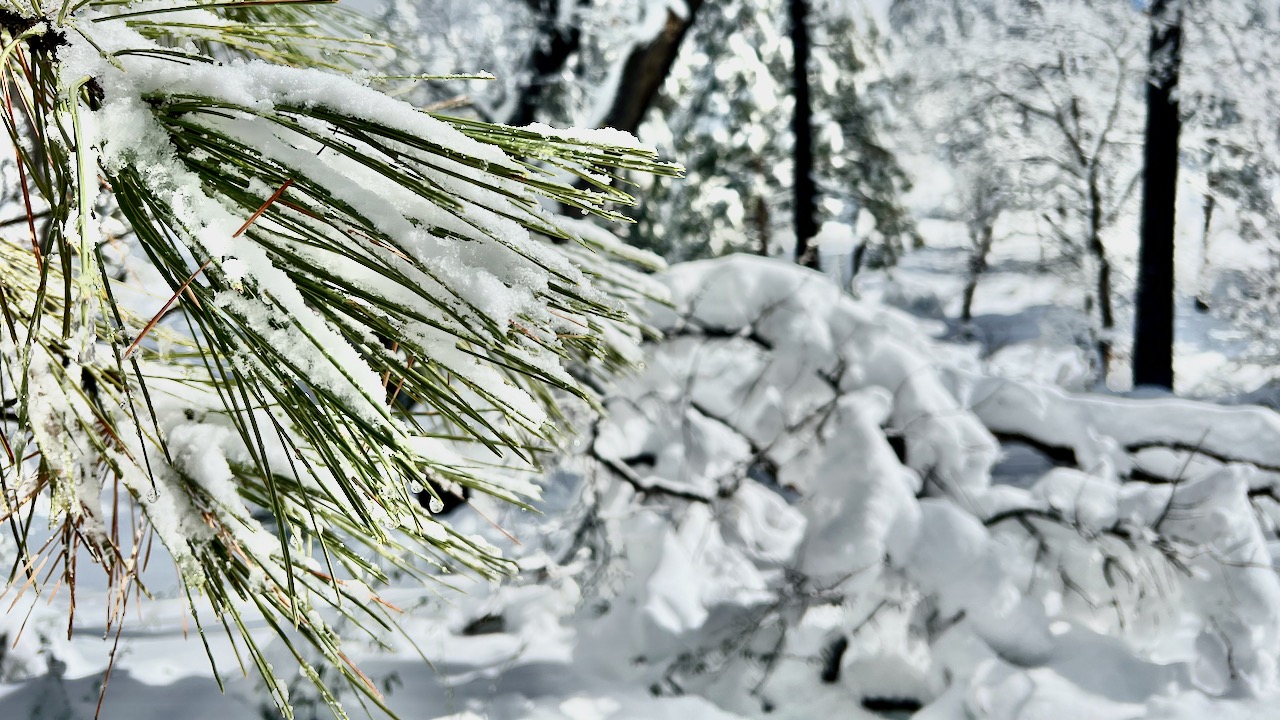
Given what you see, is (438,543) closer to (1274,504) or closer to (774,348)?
(774,348)

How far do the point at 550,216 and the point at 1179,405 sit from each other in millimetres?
3483

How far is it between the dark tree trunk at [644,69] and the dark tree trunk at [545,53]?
0.74 m

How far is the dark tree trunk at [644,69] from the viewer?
145 inches

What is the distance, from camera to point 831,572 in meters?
2.84

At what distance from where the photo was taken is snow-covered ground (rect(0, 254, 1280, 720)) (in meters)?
2.78

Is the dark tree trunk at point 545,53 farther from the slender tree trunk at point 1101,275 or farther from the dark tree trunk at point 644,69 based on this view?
the slender tree trunk at point 1101,275

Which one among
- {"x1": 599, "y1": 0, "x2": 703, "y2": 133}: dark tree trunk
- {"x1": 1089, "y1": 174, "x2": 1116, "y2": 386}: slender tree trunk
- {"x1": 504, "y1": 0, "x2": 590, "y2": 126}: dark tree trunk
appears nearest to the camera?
{"x1": 599, "y1": 0, "x2": 703, "y2": 133}: dark tree trunk

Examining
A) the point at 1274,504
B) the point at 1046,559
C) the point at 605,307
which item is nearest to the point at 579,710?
the point at 1046,559

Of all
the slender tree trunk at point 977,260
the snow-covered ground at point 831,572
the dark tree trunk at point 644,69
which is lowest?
the slender tree trunk at point 977,260

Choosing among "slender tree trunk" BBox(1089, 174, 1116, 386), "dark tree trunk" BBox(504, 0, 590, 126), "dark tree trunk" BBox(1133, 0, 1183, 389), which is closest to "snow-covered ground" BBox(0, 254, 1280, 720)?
"dark tree trunk" BBox(504, 0, 590, 126)

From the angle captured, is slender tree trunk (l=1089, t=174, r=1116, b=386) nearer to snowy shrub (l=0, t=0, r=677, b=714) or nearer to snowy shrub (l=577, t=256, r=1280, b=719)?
snowy shrub (l=577, t=256, r=1280, b=719)

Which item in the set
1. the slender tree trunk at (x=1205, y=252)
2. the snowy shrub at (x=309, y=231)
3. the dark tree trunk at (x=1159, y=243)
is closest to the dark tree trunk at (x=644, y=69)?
the snowy shrub at (x=309, y=231)

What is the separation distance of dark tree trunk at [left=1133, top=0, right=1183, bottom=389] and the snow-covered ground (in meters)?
6.94

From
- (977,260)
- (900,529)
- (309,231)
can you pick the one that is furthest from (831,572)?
(977,260)
